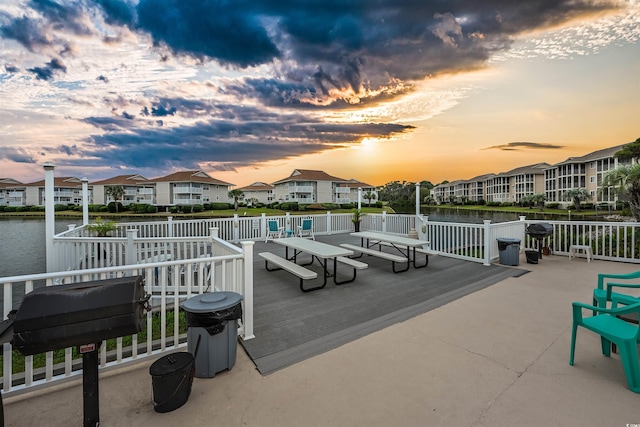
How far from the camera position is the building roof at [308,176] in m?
45.0

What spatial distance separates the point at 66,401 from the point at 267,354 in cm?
161

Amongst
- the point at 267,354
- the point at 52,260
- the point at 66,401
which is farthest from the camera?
the point at 52,260

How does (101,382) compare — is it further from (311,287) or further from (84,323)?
(311,287)

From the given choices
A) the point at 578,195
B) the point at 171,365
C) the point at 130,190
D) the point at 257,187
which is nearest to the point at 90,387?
the point at 171,365

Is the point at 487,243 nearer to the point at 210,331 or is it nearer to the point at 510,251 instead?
the point at 510,251

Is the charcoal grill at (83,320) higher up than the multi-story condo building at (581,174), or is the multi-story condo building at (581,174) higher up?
the multi-story condo building at (581,174)

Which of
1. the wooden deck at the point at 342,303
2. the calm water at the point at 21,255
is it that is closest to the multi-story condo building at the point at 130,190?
the calm water at the point at 21,255

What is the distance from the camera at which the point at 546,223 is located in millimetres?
7613

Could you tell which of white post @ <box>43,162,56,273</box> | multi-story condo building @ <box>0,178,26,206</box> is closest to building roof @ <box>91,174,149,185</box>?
multi-story condo building @ <box>0,178,26,206</box>

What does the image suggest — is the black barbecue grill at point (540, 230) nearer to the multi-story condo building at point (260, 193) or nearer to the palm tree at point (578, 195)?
the palm tree at point (578, 195)

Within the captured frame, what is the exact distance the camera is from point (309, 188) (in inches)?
1756

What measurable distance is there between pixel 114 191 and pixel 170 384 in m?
48.3

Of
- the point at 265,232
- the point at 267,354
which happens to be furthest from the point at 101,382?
the point at 265,232

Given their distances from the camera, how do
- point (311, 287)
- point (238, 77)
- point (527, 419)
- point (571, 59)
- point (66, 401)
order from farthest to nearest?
point (238, 77) → point (571, 59) → point (311, 287) → point (66, 401) → point (527, 419)
